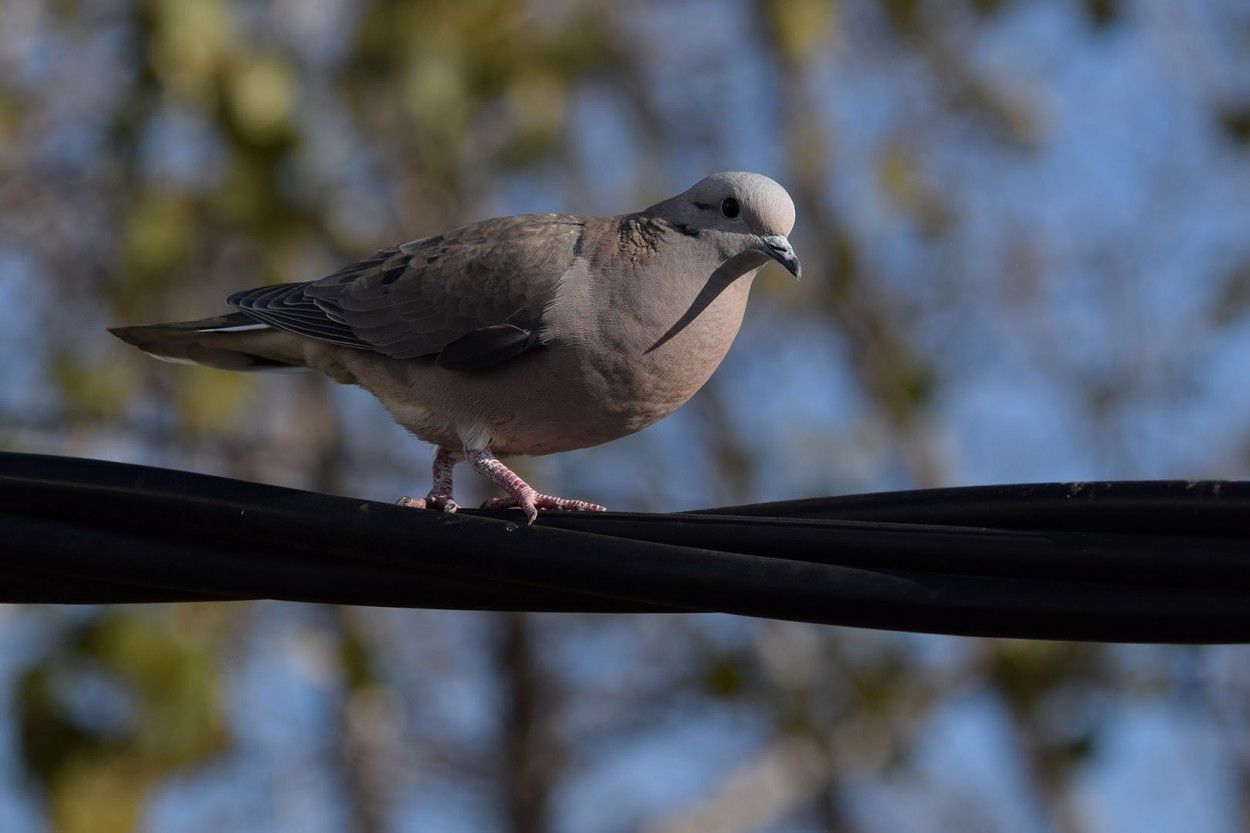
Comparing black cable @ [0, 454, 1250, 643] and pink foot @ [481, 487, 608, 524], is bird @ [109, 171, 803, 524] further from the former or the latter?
black cable @ [0, 454, 1250, 643]

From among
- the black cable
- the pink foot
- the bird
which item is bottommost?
the black cable

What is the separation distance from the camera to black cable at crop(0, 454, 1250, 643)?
6.79ft

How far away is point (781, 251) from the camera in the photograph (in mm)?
3301

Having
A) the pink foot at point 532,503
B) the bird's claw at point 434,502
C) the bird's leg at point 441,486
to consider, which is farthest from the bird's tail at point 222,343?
the pink foot at point 532,503

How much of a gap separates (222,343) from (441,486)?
2.45 feet

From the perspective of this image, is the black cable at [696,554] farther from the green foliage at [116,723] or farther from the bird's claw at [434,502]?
the green foliage at [116,723]

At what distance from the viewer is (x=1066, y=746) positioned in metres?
7.12

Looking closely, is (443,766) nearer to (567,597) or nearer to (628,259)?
(628,259)

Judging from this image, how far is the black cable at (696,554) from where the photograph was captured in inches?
81.4

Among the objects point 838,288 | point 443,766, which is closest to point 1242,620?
point 838,288

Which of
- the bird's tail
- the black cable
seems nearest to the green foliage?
the bird's tail

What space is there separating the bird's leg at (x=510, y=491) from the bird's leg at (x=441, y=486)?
103 mm

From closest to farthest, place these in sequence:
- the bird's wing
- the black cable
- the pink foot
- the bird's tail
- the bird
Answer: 1. the black cable
2. the pink foot
3. the bird
4. the bird's wing
5. the bird's tail

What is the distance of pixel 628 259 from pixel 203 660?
2203 mm
